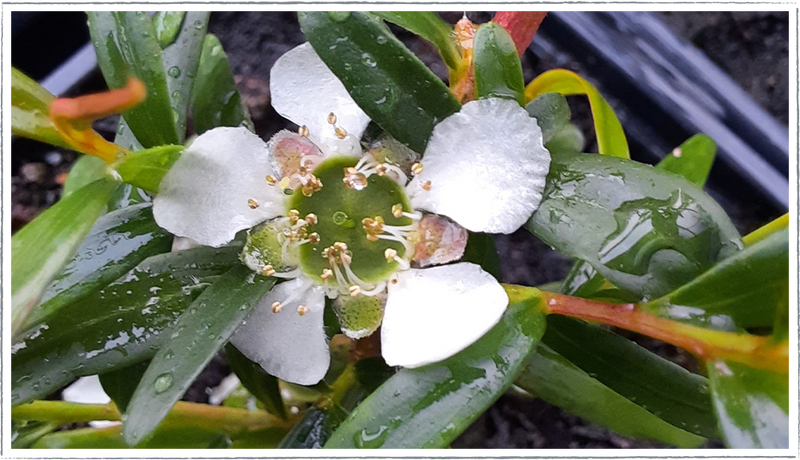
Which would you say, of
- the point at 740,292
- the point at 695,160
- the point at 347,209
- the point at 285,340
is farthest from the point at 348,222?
the point at 695,160

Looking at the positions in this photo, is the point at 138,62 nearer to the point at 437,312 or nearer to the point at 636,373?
the point at 437,312

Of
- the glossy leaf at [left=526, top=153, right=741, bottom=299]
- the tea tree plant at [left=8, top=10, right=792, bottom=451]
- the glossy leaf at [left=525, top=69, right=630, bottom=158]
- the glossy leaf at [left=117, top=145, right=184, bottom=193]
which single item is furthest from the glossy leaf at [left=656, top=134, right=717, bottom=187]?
the glossy leaf at [left=117, top=145, right=184, bottom=193]

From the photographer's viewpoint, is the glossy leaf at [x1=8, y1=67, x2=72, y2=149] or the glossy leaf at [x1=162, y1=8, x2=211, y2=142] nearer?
the glossy leaf at [x1=8, y1=67, x2=72, y2=149]

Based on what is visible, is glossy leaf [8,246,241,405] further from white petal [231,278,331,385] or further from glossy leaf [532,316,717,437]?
glossy leaf [532,316,717,437]

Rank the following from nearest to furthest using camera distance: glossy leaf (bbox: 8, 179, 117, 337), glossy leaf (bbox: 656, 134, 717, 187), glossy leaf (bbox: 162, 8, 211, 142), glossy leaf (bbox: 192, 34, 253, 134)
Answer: glossy leaf (bbox: 8, 179, 117, 337), glossy leaf (bbox: 162, 8, 211, 142), glossy leaf (bbox: 192, 34, 253, 134), glossy leaf (bbox: 656, 134, 717, 187)

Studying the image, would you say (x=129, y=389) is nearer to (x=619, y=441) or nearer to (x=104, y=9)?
(x=104, y=9)

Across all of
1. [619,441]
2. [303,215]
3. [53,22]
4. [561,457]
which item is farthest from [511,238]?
[53,22]
